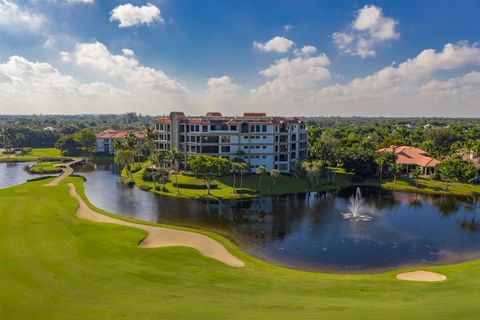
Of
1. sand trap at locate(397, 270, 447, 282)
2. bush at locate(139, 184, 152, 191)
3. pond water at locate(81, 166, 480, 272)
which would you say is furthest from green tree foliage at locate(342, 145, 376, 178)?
sand trap at locate(397, 270, 447, 282)

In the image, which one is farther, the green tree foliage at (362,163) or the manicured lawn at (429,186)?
the green tree foliage at (362,163)

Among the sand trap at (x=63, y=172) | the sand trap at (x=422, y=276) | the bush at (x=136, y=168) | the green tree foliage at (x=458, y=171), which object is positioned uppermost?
the green tree foliage at (x=458, y=171)

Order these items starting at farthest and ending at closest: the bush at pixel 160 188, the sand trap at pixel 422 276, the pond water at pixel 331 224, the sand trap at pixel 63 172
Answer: the sand trap at pixel 63 172 → the bush at pixel 160 188 → the pond water at pixel 331 224 → the sand trap at pixel 422 276

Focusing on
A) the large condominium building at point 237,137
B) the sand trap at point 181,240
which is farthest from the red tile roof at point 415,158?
the sand trap at point 181,240

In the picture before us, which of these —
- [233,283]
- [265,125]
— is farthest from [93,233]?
[265,125]

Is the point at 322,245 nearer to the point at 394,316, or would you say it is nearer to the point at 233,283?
the point at 233,283

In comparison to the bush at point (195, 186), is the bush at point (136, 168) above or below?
above

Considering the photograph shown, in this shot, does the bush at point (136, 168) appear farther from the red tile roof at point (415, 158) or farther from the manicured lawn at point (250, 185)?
the red tile roof at point (415, 158)

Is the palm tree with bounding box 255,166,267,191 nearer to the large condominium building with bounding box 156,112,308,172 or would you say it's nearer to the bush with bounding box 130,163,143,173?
the large condominium building with bounding box 156,112,308,172

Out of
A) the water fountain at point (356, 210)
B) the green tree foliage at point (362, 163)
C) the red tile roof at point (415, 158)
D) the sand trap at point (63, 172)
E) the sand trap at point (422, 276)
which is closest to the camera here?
the sand trap at point (422, 276)
